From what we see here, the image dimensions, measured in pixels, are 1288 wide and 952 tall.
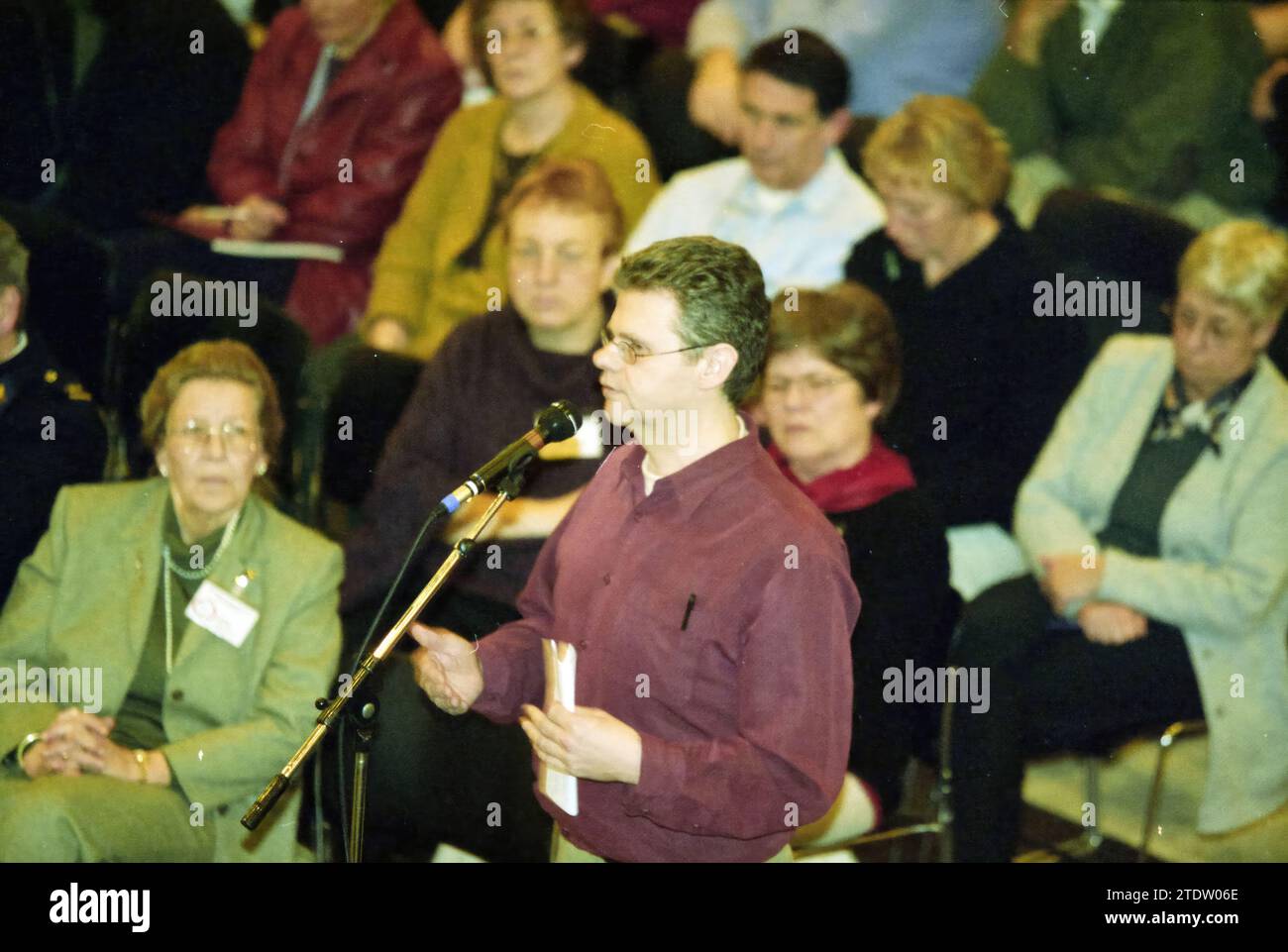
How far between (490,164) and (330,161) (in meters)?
0.53

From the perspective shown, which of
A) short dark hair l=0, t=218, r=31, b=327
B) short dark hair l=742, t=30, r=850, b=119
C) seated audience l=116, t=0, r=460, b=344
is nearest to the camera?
short dark hair l=0, t=218, r=31, b=327

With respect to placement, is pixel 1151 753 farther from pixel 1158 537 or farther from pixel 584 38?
pixel 584 38

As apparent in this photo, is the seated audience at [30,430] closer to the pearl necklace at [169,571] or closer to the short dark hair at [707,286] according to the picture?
the pearl necklace at [169,571]

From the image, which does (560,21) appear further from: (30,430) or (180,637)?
(180,637)

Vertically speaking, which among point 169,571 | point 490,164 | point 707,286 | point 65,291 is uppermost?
point 490,164

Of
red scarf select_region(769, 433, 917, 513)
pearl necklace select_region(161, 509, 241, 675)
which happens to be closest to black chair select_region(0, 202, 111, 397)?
pearl necklace select_region(161, 509, 241, 675)

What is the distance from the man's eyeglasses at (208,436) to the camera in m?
3.09

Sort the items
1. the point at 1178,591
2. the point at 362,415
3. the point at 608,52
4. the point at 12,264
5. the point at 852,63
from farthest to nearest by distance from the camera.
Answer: the point at 608,52 < the point at 852,63 < the point at 362,415 < the point at 12,264 < the point at 1178,591

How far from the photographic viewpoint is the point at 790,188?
407 cm

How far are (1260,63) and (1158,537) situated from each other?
1.46 meters

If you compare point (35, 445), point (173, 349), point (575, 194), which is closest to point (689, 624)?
point (575, 194)

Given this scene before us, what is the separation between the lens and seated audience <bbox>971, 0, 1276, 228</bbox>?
13.5ft

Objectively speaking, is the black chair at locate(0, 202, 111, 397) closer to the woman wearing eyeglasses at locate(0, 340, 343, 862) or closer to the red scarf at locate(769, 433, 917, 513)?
the woman wearing eyeglasses at locate(0, 340, 343, 862)

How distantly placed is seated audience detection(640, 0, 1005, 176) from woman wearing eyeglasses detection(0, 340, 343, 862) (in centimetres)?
184
